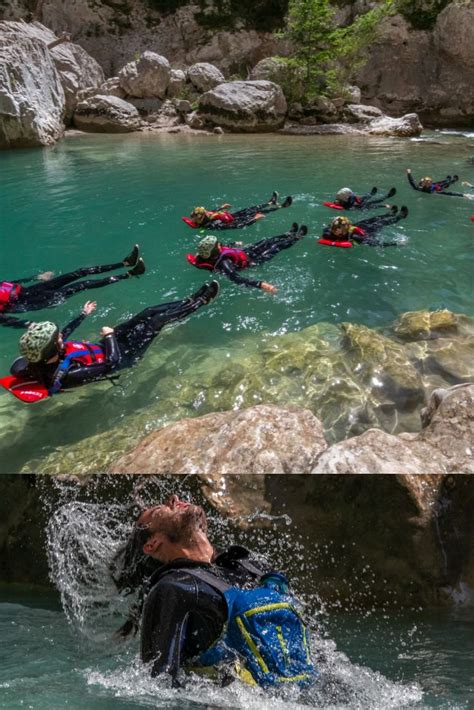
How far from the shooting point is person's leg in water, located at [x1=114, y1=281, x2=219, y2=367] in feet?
20.4

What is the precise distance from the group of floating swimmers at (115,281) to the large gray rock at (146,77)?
2299 cm

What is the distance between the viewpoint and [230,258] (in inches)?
327

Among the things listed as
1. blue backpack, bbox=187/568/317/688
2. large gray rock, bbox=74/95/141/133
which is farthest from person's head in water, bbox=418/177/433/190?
large gray rock, bbox=74/95/141/133

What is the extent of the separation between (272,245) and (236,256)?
1.20m

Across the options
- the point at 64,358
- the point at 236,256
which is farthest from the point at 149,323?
the point at 236,256

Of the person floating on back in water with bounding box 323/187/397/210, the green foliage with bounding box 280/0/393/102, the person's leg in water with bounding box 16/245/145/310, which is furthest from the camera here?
the green foliage with bounding box 280/0/393/102

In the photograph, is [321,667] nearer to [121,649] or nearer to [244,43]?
[121,649]

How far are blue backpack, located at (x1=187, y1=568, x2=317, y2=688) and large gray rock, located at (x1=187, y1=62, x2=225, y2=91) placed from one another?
32.9 m

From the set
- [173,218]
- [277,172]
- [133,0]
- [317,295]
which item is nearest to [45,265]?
[173,218]

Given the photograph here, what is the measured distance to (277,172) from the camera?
16125 mm

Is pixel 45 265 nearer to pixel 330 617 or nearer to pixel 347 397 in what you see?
pixel 347 397

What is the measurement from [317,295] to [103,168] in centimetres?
1250

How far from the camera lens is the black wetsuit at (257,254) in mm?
7750

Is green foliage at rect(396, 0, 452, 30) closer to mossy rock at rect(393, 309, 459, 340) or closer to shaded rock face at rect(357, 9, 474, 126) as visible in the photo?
shaded rock face at rect(357, 9, 474, 126)
